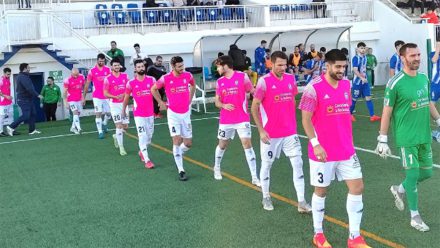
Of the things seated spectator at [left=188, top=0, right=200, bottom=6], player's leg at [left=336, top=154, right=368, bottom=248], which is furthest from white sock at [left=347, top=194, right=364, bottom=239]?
seated spectator at [left=188, top=0, right=200, bottom=6]

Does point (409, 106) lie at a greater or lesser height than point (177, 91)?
lesser

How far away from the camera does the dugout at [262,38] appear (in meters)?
23.2

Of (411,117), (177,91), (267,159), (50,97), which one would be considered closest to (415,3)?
(50,97)

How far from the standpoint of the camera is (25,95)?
17.7 m

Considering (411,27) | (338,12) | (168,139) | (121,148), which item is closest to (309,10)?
(338,12)

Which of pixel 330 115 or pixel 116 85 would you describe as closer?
pixel 330 115

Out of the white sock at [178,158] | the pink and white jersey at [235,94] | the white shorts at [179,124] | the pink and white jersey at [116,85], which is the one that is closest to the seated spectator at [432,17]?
the pink and white jersey at [116,85]

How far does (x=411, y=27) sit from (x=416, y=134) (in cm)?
2502

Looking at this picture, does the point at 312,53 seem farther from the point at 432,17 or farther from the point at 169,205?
the point at 169,205

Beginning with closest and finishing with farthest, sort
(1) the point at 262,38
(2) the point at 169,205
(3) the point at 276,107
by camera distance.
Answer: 1. (3) the point at 276,107
2. (2) the point at 169,205
3. (1) the point at 262,38

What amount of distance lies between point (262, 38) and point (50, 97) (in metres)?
9.23

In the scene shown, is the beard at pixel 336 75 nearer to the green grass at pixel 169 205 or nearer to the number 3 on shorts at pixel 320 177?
the number 3 on shorts at pixel 320 177

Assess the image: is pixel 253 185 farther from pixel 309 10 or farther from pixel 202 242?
pixel 309 10

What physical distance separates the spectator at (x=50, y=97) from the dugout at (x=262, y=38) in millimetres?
5373
